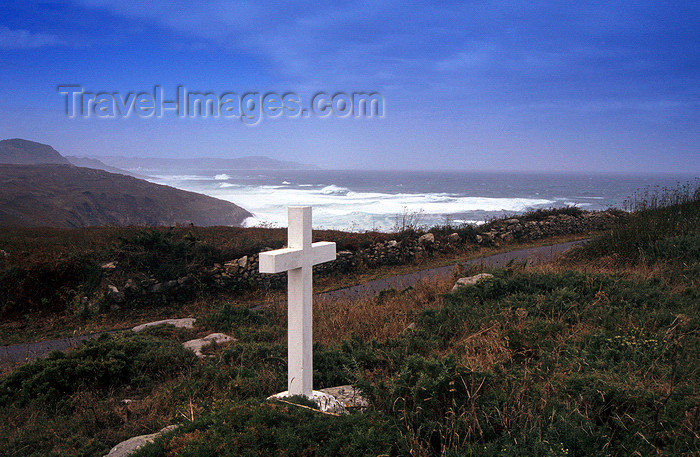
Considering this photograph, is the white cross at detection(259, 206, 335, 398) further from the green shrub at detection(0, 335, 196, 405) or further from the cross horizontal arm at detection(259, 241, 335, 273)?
the green shrub at detection(0, 335, 196, 405)

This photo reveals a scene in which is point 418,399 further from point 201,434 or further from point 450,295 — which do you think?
point 450,295

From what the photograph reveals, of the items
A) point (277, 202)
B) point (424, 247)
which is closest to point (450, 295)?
point (424, 247)

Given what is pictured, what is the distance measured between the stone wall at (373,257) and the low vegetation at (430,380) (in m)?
3.26

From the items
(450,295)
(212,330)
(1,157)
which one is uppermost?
(1,157)

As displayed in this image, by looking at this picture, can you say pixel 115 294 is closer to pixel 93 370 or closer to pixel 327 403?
pixel 93 370

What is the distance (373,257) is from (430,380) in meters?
9.60

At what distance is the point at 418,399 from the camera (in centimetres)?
280

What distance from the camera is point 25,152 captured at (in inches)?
2881

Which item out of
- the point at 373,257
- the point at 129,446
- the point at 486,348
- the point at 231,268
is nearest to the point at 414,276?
the point at 373,257

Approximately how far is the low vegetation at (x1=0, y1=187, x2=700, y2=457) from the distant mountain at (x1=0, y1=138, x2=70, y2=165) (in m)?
77.3

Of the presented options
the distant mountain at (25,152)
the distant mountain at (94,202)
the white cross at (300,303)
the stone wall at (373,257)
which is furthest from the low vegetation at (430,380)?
the distant mountain at (25,152)

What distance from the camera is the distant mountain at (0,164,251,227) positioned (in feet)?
90.1

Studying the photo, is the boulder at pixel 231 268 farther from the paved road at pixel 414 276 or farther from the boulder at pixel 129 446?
the boulder at pixel 129 446

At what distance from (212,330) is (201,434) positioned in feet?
14.3
